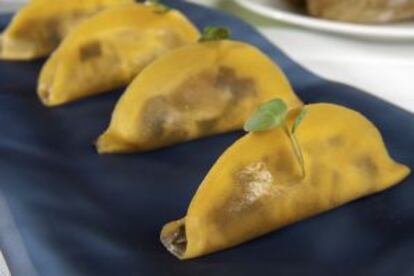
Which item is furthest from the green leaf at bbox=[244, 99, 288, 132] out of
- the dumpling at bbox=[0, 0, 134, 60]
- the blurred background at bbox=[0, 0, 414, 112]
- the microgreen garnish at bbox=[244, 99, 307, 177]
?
the dumpling at bbox=[0, 0, 134, 60]

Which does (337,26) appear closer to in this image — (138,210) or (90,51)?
(90,51)

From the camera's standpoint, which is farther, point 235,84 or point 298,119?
point 235,84

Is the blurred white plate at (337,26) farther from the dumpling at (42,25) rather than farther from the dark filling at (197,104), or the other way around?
the dark filling at (197,104)

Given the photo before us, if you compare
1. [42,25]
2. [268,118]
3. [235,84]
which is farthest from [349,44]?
[268,118]

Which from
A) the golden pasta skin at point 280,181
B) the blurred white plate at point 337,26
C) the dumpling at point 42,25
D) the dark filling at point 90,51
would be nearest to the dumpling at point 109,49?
the dark filling at point 90,51

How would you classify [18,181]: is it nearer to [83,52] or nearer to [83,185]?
[83,185]
